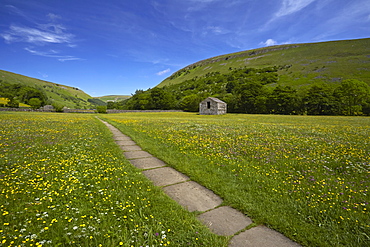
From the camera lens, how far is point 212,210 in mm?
5070

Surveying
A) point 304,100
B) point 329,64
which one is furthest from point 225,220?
point 329,64

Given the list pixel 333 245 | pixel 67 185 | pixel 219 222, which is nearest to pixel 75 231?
pixel 67 185

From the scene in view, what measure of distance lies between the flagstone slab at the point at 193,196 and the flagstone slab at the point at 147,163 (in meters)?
2.57

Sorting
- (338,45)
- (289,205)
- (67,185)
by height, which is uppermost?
(338,45)

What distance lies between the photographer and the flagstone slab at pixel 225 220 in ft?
13.8

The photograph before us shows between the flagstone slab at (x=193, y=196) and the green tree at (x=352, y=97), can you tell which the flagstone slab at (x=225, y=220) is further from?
the green tree at (x=352, y=97)

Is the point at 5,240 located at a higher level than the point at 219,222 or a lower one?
higher

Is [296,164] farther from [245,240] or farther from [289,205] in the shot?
[245,240]

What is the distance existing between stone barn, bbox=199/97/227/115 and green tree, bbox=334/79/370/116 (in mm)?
49986

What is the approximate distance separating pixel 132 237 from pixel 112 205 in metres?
1.67

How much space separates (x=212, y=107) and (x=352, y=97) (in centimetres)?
5909

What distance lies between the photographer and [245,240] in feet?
12.7

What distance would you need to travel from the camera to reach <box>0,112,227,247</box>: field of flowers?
369 cm

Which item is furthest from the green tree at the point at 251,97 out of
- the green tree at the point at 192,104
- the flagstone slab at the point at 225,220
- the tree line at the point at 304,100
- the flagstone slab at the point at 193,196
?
the flagstone slab at the point at 225,220
